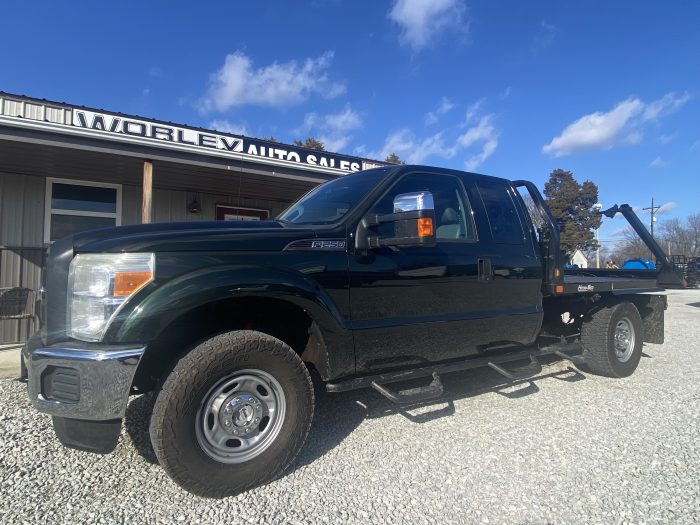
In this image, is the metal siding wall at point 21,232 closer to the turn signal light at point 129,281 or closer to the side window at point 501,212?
the turn signal light at point 129,281

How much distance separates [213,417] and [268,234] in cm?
109

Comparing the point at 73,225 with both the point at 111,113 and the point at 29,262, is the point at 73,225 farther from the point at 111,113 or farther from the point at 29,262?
the point at 111,113

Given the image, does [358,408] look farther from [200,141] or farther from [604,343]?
[200,141]

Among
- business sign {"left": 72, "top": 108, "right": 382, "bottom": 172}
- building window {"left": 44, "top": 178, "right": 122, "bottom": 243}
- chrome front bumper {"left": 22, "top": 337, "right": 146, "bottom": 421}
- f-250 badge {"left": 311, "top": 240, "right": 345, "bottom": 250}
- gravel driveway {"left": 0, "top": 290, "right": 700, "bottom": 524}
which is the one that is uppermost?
business sign {"left": 72, "top": 108, "right": 382, "bottom": 172}

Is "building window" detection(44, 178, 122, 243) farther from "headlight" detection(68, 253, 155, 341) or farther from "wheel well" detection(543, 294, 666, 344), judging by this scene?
"wheel well" detection(543, 294, 666, 344)

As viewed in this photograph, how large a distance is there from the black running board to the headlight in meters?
1.37

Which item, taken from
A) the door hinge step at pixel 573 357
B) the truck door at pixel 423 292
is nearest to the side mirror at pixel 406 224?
the truck door at pixel 423 292

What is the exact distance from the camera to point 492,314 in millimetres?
3732

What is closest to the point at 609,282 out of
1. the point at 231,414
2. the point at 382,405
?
the point at 382,405

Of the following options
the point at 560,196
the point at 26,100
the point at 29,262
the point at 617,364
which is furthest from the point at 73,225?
the point at 560,196

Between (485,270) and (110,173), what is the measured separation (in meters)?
6.61

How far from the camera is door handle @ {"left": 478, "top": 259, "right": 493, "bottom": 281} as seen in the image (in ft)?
11.9

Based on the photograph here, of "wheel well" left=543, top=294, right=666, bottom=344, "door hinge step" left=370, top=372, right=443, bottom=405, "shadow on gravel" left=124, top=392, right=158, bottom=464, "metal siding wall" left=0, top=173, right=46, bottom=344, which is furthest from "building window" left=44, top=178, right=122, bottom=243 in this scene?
"wheel well" left=543, top=294, right=666, bottom=344

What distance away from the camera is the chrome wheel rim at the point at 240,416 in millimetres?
2461
